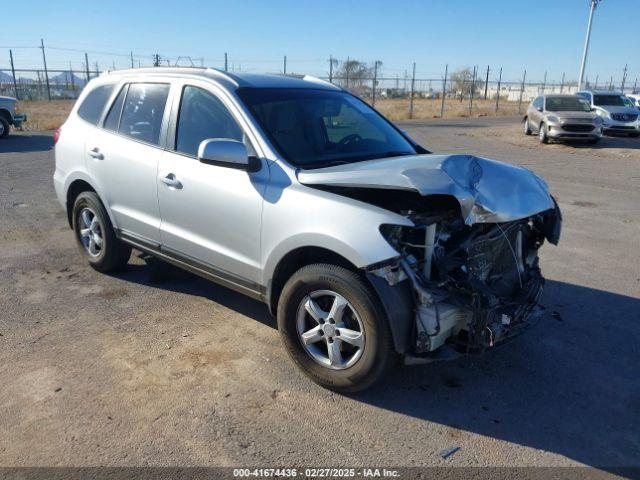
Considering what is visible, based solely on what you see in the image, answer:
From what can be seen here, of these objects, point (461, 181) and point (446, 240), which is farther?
point (446, 240)

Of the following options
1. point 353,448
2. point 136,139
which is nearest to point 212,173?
point 136,139

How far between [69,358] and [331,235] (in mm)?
2118

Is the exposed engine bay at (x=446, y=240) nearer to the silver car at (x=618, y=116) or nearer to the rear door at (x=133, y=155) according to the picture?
the rear door at (x=133, y=155)

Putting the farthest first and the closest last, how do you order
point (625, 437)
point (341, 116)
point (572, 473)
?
point (341, 116)
point (625, 437)
point (572, 473)

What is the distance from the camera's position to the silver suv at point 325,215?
10.6 feet

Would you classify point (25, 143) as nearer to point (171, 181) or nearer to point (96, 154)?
point (96, 154)

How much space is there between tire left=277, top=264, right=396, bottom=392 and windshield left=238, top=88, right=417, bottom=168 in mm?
878

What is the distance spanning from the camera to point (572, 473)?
286 cm

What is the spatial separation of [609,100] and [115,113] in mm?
21180

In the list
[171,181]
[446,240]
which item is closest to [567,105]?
[446,240]

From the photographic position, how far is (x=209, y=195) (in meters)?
4.02

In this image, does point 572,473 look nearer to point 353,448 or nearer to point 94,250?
point 353,448

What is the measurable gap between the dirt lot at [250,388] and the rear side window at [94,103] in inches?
60.8

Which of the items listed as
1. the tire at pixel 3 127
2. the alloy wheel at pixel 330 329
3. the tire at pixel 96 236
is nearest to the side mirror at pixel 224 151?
the alloy wheel at pixel 330 329
